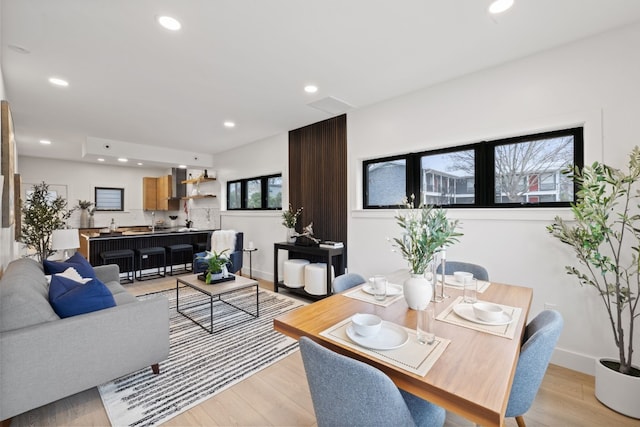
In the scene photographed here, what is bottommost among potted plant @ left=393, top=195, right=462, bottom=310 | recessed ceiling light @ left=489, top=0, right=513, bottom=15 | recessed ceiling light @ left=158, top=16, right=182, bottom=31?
potted plant @ left=393, top=195, right=462, bottom=310

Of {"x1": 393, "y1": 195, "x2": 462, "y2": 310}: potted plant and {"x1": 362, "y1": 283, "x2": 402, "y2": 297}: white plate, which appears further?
{"x1": 362, "y1": 283, "x2": 402, "y2": 297}: white plate

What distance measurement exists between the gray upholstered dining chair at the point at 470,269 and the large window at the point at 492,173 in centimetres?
73

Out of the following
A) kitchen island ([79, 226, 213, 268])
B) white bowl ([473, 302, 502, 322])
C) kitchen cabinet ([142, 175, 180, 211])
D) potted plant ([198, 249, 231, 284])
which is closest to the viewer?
white bowl ([473, 302, 502, 322])

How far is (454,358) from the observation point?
1.09 metres

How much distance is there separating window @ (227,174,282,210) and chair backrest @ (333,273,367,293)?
3.01 m

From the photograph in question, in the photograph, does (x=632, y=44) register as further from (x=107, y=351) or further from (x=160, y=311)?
(x=107, y=351)

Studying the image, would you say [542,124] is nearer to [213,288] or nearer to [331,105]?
[331,105]

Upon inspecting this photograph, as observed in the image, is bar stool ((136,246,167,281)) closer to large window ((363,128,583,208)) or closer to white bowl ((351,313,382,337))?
large window ((363,128,583,208))

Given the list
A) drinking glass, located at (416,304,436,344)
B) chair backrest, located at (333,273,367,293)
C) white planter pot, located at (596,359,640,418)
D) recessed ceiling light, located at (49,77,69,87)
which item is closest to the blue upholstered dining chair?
drinking glass, located at (416,304,436,344)

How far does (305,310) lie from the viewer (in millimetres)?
1605

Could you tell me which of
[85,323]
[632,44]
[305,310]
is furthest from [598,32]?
[85,323]

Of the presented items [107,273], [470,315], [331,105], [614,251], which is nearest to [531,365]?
[470,315]

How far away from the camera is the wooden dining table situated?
855mm

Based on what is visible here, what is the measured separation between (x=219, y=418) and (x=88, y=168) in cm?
796
